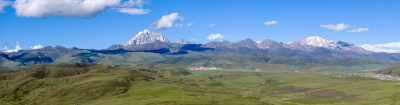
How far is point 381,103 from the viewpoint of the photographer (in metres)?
194

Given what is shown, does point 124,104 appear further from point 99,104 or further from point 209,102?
point 209,102

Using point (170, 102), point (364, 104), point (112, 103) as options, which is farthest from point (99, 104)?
point (364, 104)

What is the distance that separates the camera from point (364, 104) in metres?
198

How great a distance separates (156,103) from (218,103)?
39.1 m

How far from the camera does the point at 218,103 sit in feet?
649

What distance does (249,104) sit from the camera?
198 meters

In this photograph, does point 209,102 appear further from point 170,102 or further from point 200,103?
point 170,102

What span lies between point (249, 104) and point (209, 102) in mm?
25436

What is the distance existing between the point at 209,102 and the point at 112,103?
202ft

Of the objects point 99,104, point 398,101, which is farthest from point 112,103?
point 398,101

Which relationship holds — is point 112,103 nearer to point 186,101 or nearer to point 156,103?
point 156,103

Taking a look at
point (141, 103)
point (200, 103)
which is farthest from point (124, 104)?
point (200, 103)

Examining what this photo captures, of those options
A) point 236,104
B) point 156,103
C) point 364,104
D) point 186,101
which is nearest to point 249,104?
point 236,104

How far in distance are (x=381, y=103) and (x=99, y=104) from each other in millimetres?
177526
